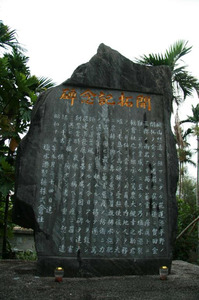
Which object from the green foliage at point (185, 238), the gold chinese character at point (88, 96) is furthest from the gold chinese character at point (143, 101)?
the green foliage at point (185, 238)

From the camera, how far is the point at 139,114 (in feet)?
12.5

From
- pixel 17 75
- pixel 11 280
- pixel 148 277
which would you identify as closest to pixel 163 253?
pixel 148 277

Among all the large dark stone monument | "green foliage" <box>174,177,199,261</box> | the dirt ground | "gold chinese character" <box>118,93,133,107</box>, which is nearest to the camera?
the dirt ground

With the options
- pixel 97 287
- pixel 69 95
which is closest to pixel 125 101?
pixel 69 95

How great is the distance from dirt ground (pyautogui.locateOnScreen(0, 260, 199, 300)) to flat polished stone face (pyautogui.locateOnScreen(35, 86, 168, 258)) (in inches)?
13.1

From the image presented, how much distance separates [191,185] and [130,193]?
1419cm

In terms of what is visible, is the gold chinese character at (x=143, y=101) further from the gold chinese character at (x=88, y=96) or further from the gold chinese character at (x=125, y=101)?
the gold chinese character at (x=88, y=96)

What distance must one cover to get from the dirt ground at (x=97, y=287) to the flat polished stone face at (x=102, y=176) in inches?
13.1

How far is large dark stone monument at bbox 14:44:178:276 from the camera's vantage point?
314cm

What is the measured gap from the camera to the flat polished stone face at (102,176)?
3.18 metres

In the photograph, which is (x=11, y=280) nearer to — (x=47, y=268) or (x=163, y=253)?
(x=47, y=268)

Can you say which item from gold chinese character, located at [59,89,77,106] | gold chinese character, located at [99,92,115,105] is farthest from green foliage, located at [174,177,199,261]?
gold chinese character, located at [59,89,77,106]

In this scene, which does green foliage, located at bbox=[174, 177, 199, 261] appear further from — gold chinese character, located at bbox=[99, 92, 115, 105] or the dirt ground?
gold chinese character, located at bbox=[99, 92, 115, 105]

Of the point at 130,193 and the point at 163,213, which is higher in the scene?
the point at 130,193
